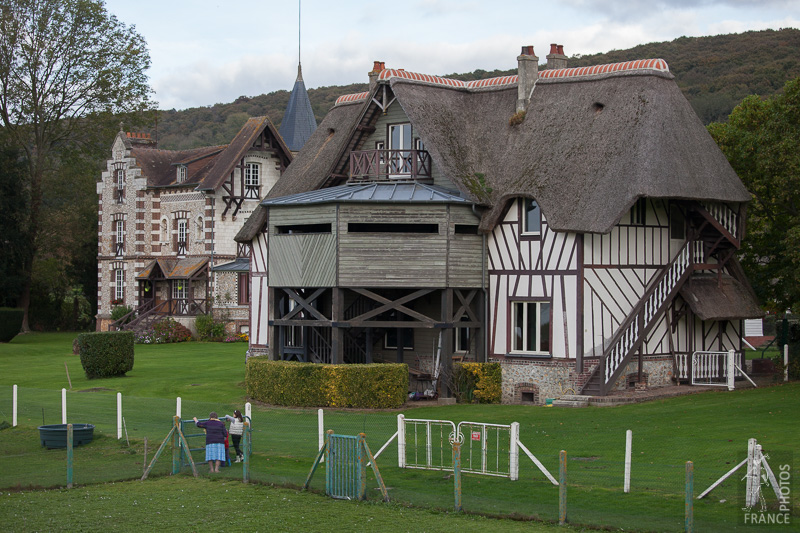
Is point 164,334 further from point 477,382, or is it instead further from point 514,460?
point 514,460

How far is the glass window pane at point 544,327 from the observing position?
28922 mm

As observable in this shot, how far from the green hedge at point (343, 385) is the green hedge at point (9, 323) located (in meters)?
29.6

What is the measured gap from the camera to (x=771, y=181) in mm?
30781

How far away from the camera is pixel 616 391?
28.5 meters

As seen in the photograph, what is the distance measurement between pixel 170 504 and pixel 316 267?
13443 mm

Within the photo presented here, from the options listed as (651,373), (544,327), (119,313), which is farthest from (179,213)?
(651,373)

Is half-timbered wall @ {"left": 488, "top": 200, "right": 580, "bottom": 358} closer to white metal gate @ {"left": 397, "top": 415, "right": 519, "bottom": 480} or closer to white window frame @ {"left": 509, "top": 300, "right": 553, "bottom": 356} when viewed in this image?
white window frame @ {"left": 509, "top": 300, "right": 553, "bottom": 356}

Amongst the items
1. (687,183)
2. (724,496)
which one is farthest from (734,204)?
(724,496)

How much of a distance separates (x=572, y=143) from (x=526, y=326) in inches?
213

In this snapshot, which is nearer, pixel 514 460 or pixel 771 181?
pixel 514 460

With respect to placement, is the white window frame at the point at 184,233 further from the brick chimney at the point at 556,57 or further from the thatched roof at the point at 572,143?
the brick chimney at the point at 556,57

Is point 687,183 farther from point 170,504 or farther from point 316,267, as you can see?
point 170,504

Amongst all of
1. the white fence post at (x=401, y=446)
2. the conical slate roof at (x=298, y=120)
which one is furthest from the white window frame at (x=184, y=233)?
the white fence post at (x=401, y=446)

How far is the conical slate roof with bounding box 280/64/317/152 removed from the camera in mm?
61062
